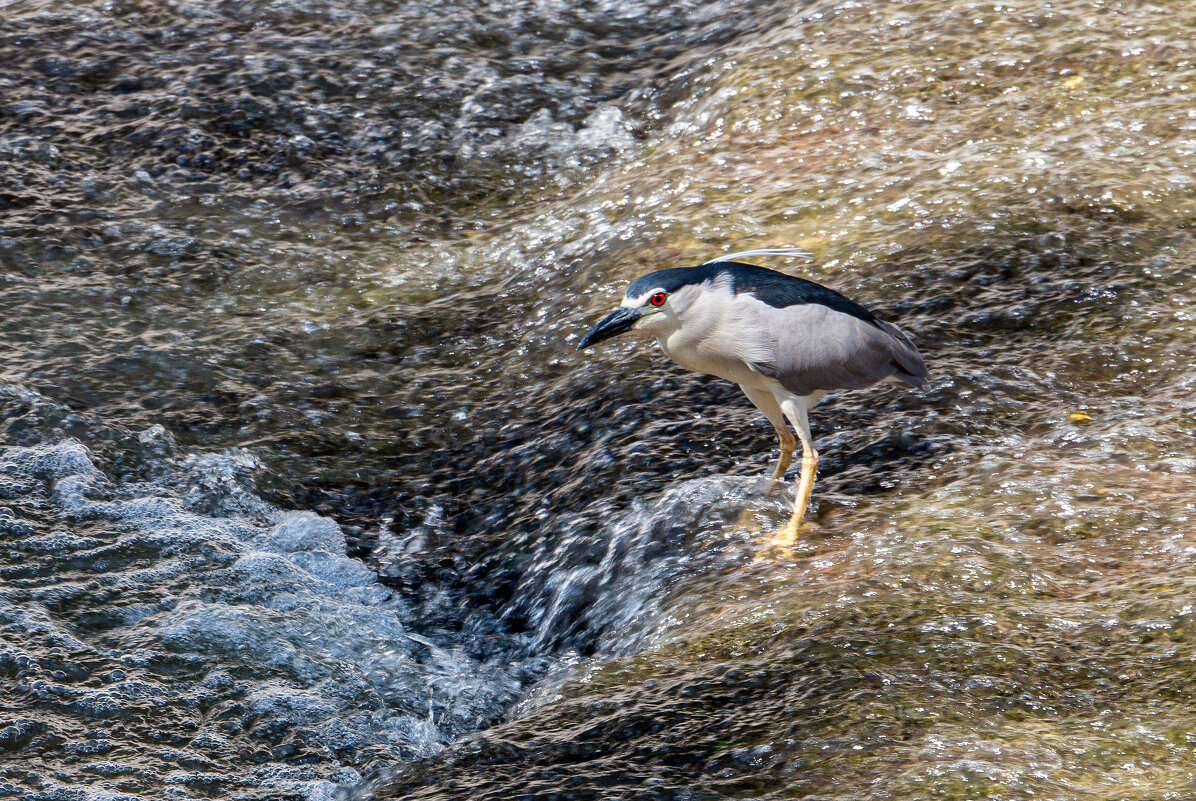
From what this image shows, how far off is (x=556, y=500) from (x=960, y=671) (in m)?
2.30

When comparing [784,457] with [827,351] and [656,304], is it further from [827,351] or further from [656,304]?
[656,304]

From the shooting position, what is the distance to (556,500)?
5.64 m

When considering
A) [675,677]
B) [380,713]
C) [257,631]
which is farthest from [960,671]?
[257,631]

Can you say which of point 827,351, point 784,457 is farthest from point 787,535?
point 827,351

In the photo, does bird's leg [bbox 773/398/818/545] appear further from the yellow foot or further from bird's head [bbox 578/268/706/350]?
bird's head [bbox 578/268/706/350]

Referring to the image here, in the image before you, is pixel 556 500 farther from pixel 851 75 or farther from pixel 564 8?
pixel 564 8

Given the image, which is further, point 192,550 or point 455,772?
point 192,550

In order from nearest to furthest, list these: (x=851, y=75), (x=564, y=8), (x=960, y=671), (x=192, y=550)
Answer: (x=960, y=671), (x=192, y=550), (x=851, y=75), (x=564, y=8)

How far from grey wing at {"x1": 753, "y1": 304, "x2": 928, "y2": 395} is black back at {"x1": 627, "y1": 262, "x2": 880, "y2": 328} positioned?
0.03 m

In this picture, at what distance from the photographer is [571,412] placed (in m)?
6.10

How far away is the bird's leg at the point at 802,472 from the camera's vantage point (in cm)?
475

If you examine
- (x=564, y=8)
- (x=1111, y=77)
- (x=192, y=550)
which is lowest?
(x=192, y=550)

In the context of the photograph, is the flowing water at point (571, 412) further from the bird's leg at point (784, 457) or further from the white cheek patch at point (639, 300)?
the white cheek patch at point (639, 300)

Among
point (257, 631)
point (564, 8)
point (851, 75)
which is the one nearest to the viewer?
point (257, 631)
